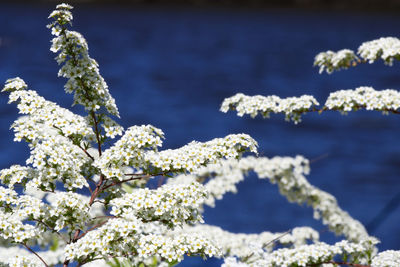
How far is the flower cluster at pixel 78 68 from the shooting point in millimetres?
3332

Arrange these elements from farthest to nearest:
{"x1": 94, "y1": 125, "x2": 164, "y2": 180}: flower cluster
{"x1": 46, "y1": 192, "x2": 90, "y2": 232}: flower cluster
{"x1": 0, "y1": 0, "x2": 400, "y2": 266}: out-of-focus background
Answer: {"x1": 0, "y1": 0, "x2": 400, "y2": 266}: out-of-focus background → {"x1": 94, "y1": 125, "x2": 164, "y2": 180}: flower cluster → {"x1": 46, "y1": 192, "x2": 90, "y2": 232}: flower cluster

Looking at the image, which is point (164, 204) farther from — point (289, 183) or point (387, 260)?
point (289, 183)

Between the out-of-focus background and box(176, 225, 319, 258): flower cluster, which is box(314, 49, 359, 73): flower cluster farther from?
the out-of-focus background

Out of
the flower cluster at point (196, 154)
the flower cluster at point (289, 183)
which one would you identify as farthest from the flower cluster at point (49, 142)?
the flower cluster at point (289, 183)

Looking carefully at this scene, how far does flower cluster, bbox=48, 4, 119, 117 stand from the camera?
3.33 m

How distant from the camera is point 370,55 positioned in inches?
179

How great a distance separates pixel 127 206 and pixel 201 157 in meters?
0.52

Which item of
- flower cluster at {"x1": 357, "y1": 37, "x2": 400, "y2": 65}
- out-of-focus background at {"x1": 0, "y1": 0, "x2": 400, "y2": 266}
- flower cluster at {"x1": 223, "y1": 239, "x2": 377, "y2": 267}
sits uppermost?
out-of-focus background at {"x1": 0, "y1": 0, "x2": 400, "y2": 266}

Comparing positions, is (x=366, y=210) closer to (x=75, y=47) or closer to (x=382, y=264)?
(x=382, y=264)

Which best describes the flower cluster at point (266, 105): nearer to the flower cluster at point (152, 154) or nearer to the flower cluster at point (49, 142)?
the flower cluster at point (152, 154)

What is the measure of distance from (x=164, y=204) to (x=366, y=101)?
188 cm

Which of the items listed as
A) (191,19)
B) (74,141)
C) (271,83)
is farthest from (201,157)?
(191,19)

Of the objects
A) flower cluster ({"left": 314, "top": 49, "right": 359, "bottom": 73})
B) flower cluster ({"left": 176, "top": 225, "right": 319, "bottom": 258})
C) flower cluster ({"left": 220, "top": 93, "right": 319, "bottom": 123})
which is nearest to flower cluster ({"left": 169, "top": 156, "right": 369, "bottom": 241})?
flower cluster ({"left": 176, "top": 225, "right": 319, "bottom": 258})

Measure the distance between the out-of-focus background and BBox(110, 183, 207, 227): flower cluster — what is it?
282 cm
